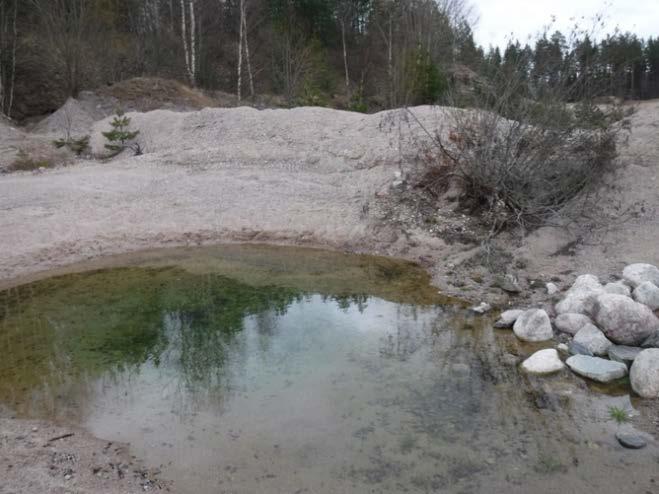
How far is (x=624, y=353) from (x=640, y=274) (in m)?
1.95

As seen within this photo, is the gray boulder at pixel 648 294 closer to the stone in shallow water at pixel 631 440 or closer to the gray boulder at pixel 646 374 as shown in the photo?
the gray boulder at pixel 646 374

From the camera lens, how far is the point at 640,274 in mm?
7289

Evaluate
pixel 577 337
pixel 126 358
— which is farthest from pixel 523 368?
pixel 126 358

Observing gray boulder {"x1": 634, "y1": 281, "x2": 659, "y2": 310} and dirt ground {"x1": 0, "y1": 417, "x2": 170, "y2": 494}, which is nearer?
dirt ground {"x1": 0, "y1": 417, "x2": 170, "y2": 494}

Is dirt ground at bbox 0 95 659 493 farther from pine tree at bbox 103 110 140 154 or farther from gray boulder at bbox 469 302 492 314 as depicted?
pine tree at bbox 103 110 140 154

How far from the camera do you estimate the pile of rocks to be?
17.9 feet

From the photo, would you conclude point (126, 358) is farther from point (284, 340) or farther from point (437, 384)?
point (437, 384)

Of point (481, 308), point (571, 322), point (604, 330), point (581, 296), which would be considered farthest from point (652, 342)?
point (481, 308)

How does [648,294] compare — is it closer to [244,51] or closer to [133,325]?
[133,325]

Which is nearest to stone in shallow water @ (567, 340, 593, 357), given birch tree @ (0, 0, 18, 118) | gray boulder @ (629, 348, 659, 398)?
gray boulder @ (629, 348, 659, 398)

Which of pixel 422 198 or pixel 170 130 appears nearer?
pixel 422 198

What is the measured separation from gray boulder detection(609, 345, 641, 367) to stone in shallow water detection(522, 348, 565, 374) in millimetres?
539

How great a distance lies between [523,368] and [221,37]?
26612 mm

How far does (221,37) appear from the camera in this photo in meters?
28.5
